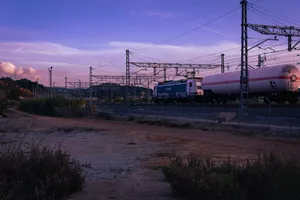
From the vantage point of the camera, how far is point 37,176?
896 cm

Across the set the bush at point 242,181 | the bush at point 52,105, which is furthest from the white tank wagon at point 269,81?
the bush at point 52,105

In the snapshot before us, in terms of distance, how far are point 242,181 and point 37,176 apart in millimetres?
4375

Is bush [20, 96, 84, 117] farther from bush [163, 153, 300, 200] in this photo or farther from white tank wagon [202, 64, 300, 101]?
bush [163, 153, 300, 200]

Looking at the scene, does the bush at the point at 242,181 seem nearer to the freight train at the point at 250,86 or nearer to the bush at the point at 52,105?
the freight train at the point at 250,86

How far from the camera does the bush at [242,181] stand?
6.90 meters

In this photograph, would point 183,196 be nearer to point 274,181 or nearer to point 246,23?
point 274,181

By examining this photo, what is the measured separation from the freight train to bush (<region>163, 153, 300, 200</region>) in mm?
29205

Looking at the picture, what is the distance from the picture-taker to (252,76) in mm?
41906

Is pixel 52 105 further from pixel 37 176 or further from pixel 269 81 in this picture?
pixel 37 176

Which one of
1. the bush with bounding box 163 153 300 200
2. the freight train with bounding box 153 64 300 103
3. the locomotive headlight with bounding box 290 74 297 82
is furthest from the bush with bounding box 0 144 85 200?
the locomotive headlight with bounding box 290 74 297 82

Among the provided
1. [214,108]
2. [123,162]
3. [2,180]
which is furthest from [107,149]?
[214,108]

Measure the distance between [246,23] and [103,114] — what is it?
32430 mm

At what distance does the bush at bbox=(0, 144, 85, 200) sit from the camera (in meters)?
7.85

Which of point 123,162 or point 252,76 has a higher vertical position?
point 252,76
